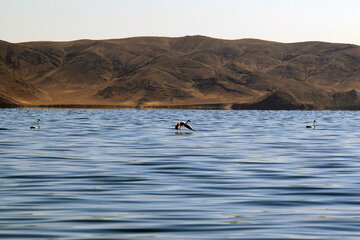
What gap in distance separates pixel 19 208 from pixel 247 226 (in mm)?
4683

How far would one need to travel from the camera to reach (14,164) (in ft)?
77.3

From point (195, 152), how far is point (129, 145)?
5172 mm

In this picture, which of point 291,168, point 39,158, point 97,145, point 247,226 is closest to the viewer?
point 247,226

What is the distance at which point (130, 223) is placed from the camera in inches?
490

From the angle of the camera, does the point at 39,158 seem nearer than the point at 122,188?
No

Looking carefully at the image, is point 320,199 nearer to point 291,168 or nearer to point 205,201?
point 205,201

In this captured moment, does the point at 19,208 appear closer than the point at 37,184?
Yes

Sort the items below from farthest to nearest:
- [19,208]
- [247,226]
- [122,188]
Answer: [122,188]
[19,208]
[247,226]

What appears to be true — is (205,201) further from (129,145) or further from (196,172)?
(129,145)

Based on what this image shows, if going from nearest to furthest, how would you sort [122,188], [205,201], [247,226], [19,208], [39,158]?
[247,226], [19,208], [205,201], [122,188], [39,158]

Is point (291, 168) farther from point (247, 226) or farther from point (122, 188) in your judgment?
point (247, 226)

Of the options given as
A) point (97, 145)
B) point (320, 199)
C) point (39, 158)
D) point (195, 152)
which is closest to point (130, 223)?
point (320, 199)

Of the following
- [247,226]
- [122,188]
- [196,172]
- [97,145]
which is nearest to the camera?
[247,226]

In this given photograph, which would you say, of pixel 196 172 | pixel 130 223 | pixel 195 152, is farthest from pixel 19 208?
pixel 195 152
